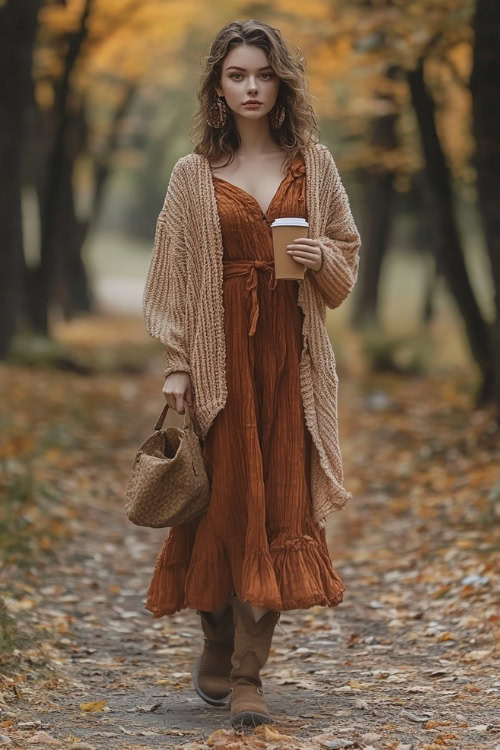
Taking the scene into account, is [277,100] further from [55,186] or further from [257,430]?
[55,186]

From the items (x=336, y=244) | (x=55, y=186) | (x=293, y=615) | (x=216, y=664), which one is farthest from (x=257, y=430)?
(x=55, y=186)

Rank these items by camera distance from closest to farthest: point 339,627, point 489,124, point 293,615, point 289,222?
point 289,222 < point 339,627 < point 293,615 < point 489,124

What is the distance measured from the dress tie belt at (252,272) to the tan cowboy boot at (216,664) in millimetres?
1129

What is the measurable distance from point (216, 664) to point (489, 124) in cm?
533

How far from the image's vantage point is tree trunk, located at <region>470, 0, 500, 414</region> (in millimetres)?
8180

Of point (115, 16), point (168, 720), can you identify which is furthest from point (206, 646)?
point (115, 16)

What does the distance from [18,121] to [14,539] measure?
23.0 feet

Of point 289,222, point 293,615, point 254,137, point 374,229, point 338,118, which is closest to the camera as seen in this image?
point 289,222

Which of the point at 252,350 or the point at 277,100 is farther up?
the point at 277,100

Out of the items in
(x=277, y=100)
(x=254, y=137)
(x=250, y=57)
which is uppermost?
(x=250, y=57)

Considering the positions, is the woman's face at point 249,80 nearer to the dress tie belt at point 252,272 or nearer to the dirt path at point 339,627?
the dress tie belt at point 252,272

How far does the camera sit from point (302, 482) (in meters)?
4.05

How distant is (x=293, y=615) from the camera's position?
5.96 metres

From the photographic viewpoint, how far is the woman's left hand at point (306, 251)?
383 centimetres
